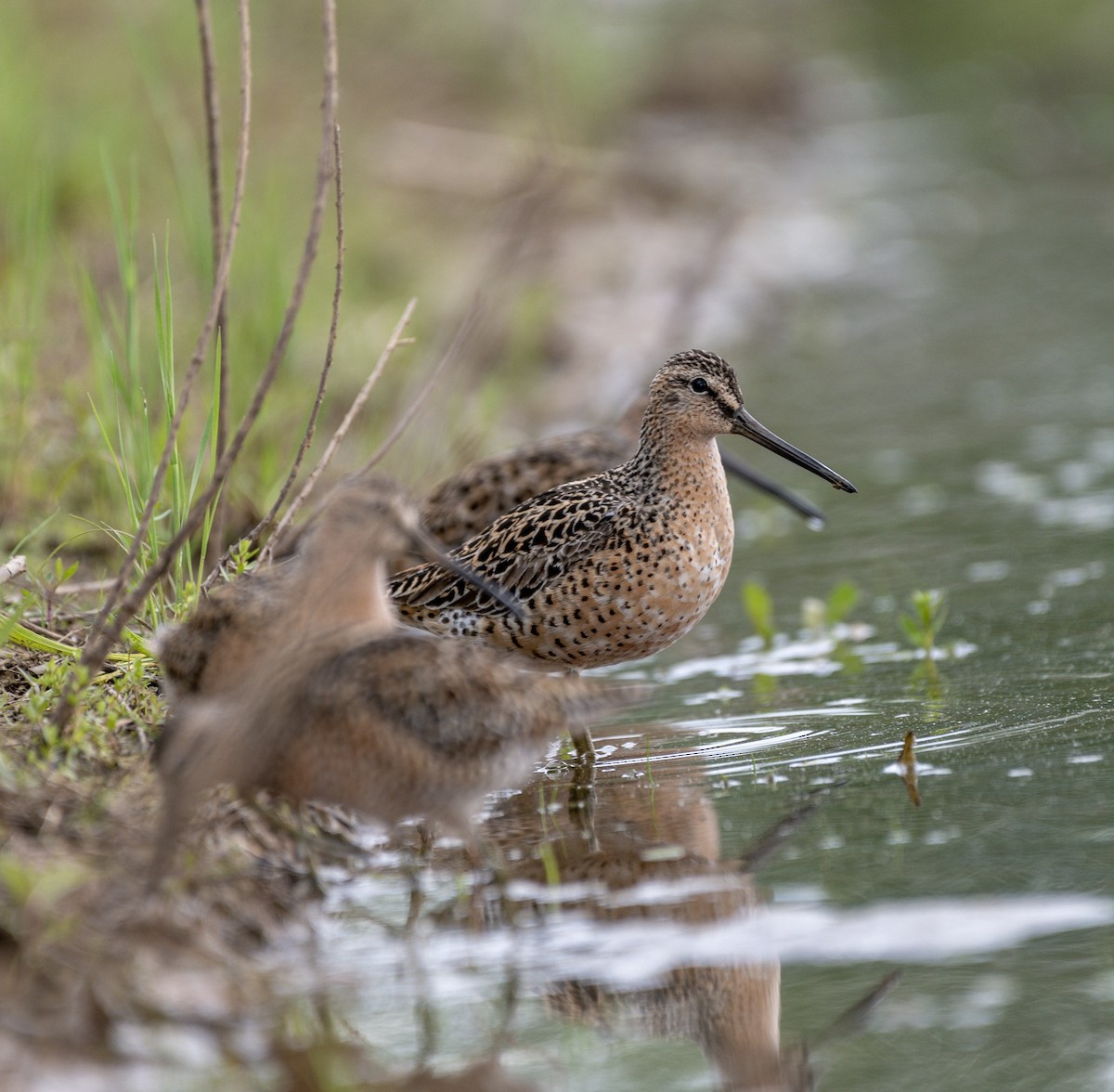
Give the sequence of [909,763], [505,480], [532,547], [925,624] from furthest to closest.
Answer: [505,480], [925,624], [532,547], [909,763]

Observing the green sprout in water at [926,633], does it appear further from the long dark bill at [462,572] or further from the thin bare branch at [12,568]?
the thin bare branch at [12,568]

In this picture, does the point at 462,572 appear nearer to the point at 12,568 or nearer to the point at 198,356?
the point at 198,356

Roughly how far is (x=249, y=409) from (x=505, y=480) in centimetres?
252

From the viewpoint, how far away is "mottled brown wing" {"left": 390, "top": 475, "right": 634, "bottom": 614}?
544 centimetres

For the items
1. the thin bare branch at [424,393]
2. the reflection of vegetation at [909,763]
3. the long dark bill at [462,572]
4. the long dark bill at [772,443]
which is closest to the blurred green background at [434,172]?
the thin bare branch at [424,393]

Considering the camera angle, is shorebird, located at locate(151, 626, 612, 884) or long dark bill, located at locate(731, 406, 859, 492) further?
long dark bill, located at locate(731, 406, 859, 492)

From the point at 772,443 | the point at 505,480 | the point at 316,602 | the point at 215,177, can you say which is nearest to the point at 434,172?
the point at 505,480

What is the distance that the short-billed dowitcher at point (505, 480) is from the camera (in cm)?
681

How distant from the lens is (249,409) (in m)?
4.41

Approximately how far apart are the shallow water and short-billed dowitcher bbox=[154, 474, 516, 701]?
652mm

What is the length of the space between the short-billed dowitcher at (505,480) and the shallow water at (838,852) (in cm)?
79

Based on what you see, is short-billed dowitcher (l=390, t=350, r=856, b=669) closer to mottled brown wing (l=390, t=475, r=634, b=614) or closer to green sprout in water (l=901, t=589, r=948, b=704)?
mottled brown wing (l=390, t=475, r=634, b=614)

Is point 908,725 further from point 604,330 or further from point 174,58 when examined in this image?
point 174,58

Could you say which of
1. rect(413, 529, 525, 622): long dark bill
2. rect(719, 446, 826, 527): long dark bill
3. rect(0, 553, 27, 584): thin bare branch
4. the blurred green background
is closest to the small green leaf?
rect(719, 446, 826, 527): long dark bill
